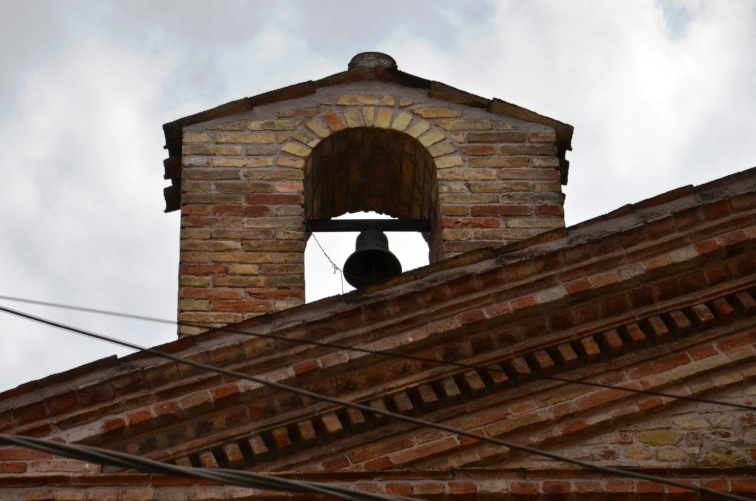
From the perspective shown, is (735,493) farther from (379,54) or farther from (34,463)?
(379,54)

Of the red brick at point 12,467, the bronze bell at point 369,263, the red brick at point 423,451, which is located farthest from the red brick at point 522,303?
the red brick at point 12,467

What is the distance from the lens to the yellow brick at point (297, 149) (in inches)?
462

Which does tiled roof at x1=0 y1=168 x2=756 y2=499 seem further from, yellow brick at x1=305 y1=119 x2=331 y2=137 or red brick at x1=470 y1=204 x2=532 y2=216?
yellow brick at x1=305 y1=119 x2=331 y2=137

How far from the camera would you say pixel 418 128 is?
473 inches

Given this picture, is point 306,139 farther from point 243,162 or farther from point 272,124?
point 243,162

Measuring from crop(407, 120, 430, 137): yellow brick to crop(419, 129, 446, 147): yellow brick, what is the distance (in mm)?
41

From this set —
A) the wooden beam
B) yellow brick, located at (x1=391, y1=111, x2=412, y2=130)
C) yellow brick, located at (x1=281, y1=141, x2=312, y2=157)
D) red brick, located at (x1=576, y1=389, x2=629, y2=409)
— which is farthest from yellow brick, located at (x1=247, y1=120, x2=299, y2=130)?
red brick, located at (x1=576, y1=389, x2=629, y2=409)

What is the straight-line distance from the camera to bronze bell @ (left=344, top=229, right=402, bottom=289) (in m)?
11.3

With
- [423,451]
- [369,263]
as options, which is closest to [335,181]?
[369,263]

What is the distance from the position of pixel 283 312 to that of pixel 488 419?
1.15 metres

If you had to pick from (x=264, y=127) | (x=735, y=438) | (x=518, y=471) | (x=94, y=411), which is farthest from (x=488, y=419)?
(x=264, y=127)

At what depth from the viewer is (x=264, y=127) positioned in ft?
39.1

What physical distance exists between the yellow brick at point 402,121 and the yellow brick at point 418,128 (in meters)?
0.05

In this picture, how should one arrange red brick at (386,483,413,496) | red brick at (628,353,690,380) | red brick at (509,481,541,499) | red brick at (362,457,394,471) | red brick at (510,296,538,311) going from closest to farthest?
red brick at (386,483,413,496), red brick at (509,481,541,499), red brick at (362,457,394,471), red brick at (628,353,690,380), red brick at (510,296,538,311)
